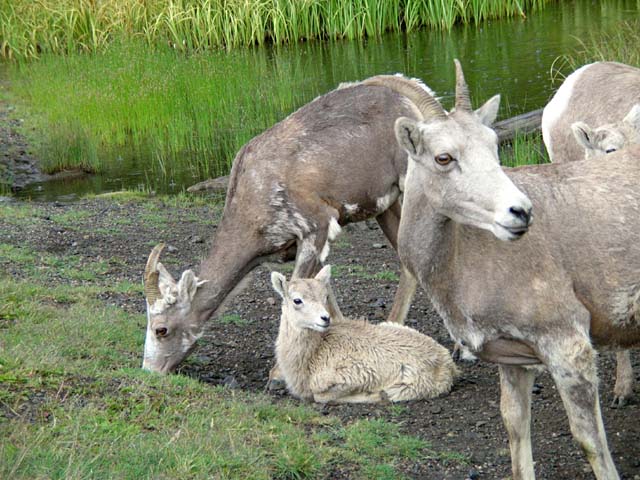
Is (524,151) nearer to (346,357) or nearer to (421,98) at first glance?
(346,357)

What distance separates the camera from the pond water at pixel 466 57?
15.4 meters

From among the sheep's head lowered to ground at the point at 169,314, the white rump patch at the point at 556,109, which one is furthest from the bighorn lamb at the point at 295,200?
the white rump patch at the point at 556,109

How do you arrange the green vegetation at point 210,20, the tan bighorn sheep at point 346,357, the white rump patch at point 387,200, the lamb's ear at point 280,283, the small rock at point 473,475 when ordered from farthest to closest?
the green vegetation at point 210,20
the white rump patch at point 387,200
the lamb's ear at point 280,283
the tan bighorn sheep at point 346,357
the small rock at point 473,475

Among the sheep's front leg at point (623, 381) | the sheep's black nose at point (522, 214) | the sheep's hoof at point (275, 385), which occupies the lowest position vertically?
the sheep's hoof at point (275, 385)

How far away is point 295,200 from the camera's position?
774cm

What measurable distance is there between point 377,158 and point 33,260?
362 centimetres

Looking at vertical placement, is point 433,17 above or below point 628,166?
below

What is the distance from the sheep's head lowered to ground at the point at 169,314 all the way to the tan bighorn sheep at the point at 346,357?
28.1 inches

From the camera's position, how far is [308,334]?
724cm

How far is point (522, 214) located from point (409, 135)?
0.76 m

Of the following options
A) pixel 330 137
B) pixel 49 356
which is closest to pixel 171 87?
pixel 330 137

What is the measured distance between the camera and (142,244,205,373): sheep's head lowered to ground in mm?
7465

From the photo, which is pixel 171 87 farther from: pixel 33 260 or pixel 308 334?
pixel 308 334

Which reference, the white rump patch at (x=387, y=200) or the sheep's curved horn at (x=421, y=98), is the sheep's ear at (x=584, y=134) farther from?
the sheep's curved horn at (x=421, y=98)
